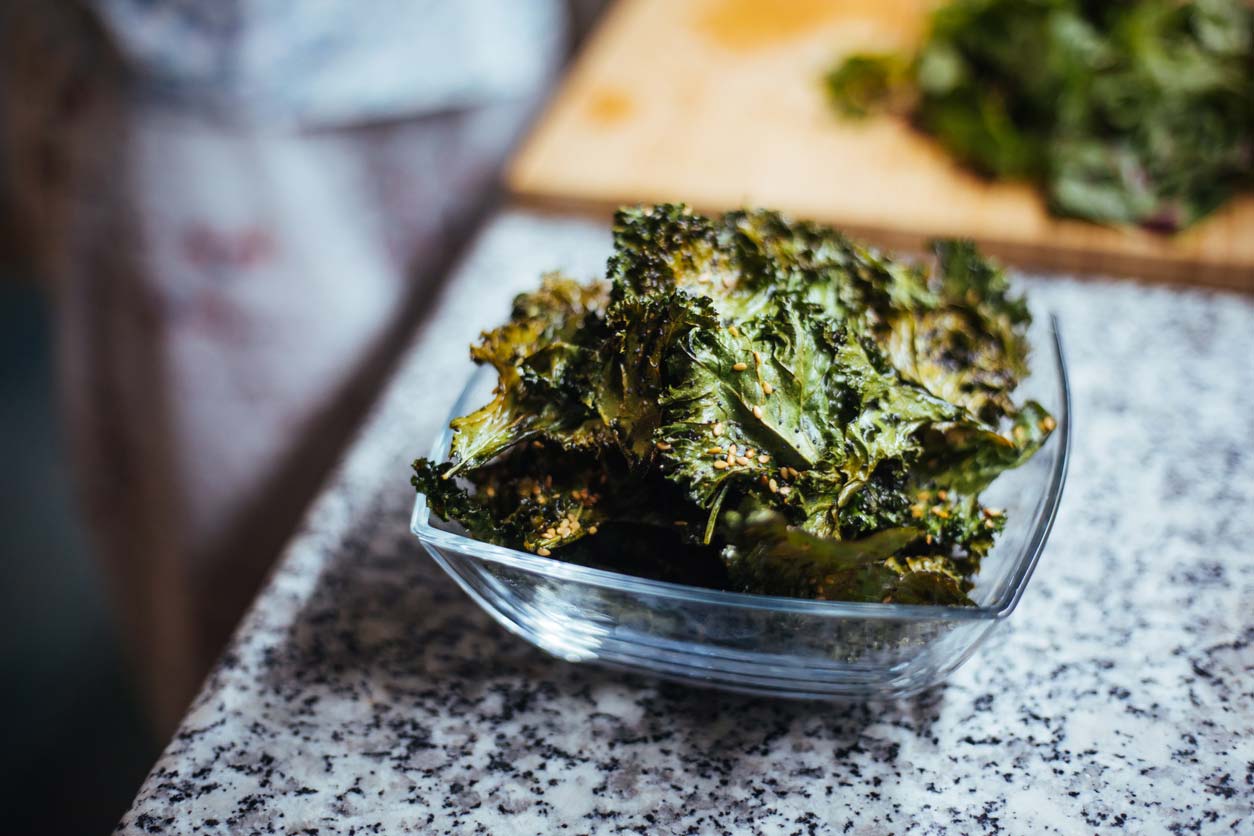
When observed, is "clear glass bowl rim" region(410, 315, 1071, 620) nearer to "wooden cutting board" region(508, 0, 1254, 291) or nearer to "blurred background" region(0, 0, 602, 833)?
"wooden cutting board" region(508, 0, 1254, 291)

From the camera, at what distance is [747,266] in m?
0.86

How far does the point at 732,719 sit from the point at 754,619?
18cm

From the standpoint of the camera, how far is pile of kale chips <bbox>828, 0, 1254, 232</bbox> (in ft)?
5.08

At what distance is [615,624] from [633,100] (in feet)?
4.24

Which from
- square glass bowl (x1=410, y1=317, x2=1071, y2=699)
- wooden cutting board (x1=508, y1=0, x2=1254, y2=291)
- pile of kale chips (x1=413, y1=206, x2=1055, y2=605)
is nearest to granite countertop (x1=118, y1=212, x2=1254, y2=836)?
square glass bowl (x1=410, y1=317, x2=1071, y2=699)

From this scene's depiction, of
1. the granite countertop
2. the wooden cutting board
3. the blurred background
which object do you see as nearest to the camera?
the granite countertop

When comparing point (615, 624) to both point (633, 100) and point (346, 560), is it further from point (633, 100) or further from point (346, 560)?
point (633, 100)

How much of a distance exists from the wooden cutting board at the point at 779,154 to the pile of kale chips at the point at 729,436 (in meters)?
0.57

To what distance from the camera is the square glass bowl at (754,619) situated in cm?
73

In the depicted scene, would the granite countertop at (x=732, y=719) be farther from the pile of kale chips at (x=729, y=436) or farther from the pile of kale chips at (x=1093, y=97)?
the pile of kale chips at (x=1093, y=97)

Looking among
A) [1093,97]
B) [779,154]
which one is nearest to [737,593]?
[779,154]

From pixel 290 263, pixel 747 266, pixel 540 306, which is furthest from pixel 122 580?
pixel 747 266

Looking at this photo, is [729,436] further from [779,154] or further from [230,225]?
[230,225]

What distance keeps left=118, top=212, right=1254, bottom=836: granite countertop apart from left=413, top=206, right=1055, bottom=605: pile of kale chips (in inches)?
6.7
